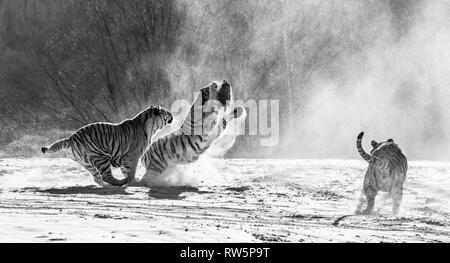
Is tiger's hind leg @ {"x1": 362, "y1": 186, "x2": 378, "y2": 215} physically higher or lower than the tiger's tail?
lower

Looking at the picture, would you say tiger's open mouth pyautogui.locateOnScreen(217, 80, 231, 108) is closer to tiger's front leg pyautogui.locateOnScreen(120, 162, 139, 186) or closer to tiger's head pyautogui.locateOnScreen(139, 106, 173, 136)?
tiger's head pyautogui.locateOnScreen(139, 106, 173, 136)

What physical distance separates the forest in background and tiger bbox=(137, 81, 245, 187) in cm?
963

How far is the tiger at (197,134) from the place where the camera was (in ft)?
36.3

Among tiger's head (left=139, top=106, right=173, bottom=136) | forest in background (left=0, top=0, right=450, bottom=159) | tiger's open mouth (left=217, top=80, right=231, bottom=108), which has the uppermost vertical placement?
forest in background (left=0, top=0, right=450, bottom=159)

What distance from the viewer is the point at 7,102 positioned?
22578 millimetres

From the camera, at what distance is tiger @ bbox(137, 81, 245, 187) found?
1108 centimetres

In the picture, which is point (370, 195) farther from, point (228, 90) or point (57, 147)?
point (57, 147)

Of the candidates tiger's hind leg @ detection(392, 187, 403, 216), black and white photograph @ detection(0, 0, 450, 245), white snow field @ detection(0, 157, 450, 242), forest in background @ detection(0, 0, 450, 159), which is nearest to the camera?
white snow field @ detection(0, 157, 450, 242)

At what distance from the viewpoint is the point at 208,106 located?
11109 millimetres

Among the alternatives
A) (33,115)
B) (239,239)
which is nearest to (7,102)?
(33,115)

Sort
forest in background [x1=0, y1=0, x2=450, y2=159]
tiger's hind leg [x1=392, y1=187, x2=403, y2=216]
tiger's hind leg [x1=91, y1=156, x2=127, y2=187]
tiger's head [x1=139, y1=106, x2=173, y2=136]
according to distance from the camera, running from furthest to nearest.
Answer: forest in background [x1=0, y1=0, x2=450, y2=159], tiger's head [x1=139, y1=106, x2=173, y2=136], tiger's hind leg [x1=91, y1=156, x2=127, y2=187], tiger's hind leg [x1=392, y1=187, x2=403, y2=216]

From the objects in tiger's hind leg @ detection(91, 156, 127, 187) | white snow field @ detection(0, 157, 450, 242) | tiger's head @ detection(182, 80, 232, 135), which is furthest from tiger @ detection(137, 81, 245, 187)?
tiger's hind leg @ detection(91, 156, 127, 187)

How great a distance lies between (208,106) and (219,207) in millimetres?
2755

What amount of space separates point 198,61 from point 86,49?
10.5 feet
